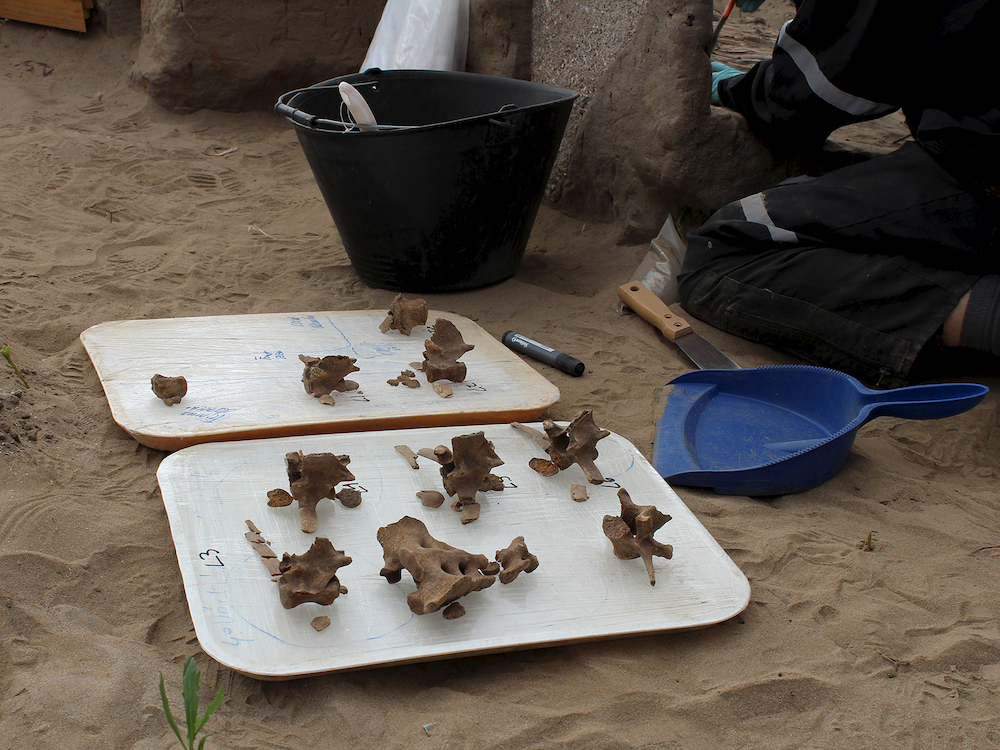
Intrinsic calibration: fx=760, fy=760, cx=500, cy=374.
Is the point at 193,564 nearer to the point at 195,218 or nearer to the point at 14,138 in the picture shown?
the point at 195,218

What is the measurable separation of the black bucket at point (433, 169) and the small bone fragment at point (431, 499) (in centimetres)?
116

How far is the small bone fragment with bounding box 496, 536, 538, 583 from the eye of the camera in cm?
123

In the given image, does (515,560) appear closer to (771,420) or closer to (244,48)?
(771,420)

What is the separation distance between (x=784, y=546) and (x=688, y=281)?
3.78 ft

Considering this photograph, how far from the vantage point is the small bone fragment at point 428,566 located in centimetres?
113

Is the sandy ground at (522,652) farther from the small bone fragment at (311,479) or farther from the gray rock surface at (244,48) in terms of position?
the gray rock surface at (244,48)

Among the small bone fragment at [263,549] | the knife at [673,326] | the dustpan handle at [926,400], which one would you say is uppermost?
the dustpan handle at [926,400]

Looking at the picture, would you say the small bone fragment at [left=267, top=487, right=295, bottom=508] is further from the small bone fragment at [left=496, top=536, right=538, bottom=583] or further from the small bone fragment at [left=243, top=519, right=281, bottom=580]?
the small bone fragment at [left=496, top=536, right=538, bottom=583]

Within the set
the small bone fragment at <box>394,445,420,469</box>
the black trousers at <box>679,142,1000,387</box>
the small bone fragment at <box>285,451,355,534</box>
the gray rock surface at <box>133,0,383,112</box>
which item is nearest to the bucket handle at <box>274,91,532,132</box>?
the black trousers at <box>679,142,1000,387</box>

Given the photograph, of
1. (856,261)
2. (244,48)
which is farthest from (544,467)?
(244,48)

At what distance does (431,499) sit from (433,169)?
1192mm

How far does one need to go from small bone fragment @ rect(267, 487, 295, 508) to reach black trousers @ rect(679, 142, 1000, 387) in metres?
1.51

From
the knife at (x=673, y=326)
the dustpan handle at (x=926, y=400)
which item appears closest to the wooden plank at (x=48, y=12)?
the knife at (x=673, y=326)

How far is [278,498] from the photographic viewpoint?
4.44ft
